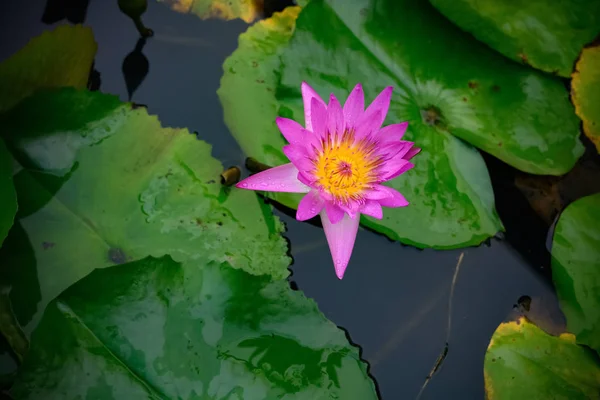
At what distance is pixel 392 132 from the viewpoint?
127 cm

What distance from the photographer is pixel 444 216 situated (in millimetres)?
1680

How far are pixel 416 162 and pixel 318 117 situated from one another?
24.6 inches

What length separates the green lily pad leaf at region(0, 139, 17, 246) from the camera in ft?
4.24

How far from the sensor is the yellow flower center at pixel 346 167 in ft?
4.15

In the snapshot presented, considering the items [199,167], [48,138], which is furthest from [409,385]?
[48,138]

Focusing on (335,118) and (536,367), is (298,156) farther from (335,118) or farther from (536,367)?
(536,367)

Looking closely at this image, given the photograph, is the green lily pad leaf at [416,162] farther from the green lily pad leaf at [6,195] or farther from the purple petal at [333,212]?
the green lily pad leaf at [6,195]

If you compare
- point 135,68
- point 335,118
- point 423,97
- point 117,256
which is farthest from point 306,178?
point 135,68

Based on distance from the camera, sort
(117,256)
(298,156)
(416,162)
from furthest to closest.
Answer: (416,162), (117,256), (298,156)

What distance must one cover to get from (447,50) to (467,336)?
1080 millimetres

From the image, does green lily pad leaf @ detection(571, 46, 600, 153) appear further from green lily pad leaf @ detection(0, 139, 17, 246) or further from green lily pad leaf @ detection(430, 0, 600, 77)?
green lily pad leaf @ detection(0, 139, 17, 246)

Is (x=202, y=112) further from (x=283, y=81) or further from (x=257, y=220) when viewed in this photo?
(x=257, y=220)

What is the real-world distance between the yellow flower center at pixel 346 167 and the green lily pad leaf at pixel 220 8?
3.30 ft

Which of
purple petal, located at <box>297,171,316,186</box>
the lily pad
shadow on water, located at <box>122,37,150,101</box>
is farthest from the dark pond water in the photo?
purple petal, located at <box>297,171,316,186</box>
